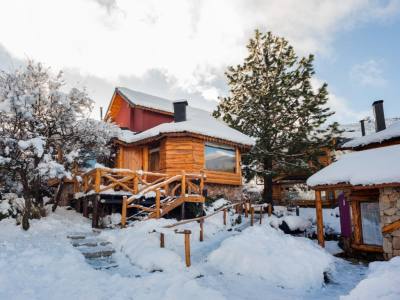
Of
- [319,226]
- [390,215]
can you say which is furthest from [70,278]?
[390,215]

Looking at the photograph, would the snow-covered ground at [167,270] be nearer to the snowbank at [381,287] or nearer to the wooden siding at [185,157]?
the snowbank at [381,287]

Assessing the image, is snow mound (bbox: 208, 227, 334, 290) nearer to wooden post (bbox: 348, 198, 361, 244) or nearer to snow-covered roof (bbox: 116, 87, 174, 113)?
wooden post (bbox: 348, 198, 361, 244)

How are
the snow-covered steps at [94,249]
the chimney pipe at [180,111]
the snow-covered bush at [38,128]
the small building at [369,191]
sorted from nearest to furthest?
the snow-covered steps at [94,249], the small building at [369,191], the snow-covered bush at [38,128], the chimney pipe at [180,111]

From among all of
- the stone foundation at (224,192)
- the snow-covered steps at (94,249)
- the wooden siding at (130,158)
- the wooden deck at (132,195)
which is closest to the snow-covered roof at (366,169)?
the wooden deck at (132,195)

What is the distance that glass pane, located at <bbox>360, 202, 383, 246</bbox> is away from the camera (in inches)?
439

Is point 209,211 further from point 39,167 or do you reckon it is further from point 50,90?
point 50,90

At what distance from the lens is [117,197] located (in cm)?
1309

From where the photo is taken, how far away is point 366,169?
10578mm

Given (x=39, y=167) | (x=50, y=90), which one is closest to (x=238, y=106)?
(x=50, y=90)

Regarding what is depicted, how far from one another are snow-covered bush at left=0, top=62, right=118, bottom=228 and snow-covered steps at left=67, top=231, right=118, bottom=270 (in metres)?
2.30

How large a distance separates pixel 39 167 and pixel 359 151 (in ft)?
41.4

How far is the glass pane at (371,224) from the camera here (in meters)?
11.2

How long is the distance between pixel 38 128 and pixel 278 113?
46.1 ft

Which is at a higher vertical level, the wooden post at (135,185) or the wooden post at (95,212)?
the wooden post at (135,185)
